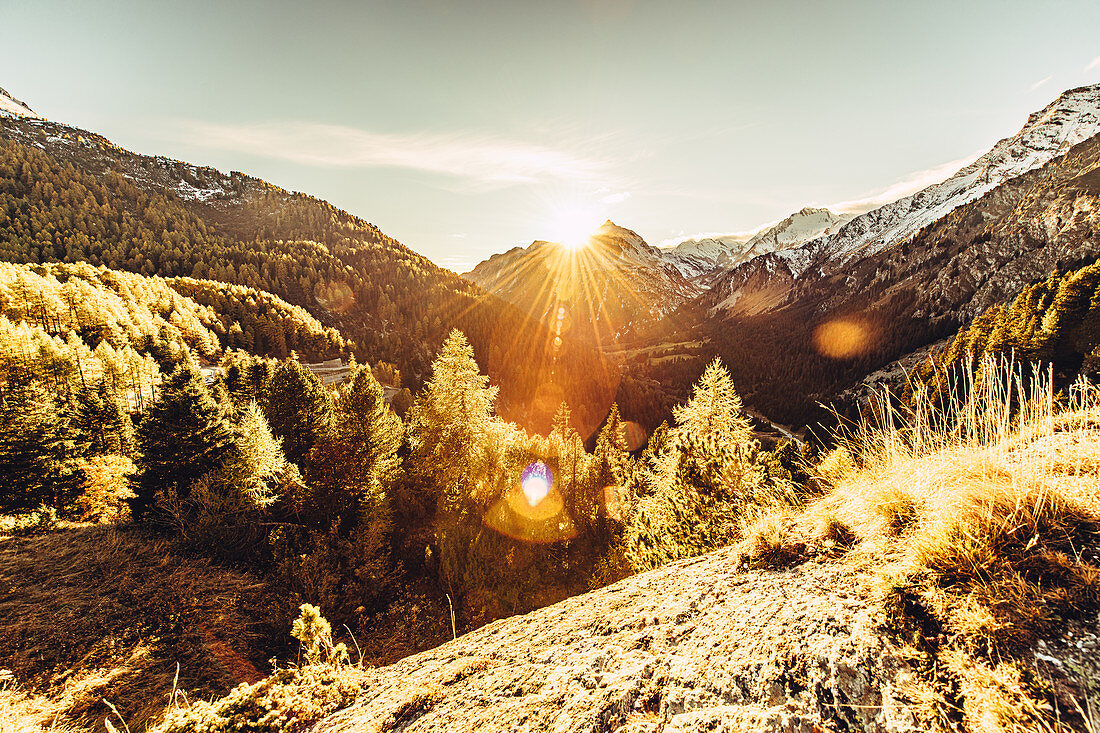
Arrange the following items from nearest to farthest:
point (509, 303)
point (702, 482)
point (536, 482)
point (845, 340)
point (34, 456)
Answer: point (702, 482) → point (34, 456) → point (536, 482) → point (509, 303) → point (845, 340)

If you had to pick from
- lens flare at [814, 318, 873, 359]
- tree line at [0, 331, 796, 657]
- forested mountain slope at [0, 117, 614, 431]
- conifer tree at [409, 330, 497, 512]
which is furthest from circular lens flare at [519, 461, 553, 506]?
lens flare at [814, 318, 873, 359]

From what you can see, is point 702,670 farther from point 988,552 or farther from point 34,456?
point 34,456

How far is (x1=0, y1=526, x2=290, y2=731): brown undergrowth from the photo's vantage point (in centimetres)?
886

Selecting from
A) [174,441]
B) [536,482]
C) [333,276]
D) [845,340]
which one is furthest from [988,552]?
[845,340]

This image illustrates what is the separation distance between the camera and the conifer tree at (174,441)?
1820cm

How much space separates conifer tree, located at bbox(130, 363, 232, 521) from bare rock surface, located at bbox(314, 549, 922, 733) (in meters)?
21.1

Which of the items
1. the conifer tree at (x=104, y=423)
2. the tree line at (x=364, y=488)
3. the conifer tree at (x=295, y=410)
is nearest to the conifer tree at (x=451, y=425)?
the tree line at (x=364, y=488)

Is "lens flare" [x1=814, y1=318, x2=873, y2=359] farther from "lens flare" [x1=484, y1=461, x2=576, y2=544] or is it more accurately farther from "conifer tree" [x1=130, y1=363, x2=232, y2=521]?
"conifer tree" [x1=130, y1=363, x2=232, y2=521]

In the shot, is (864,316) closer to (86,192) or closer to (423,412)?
(423,412)

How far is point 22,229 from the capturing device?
14112 cm

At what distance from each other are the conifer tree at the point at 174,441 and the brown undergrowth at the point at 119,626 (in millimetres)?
2036

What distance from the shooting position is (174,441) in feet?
60.4

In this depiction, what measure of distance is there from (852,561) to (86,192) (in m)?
286

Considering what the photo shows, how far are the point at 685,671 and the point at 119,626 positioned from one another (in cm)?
1732
